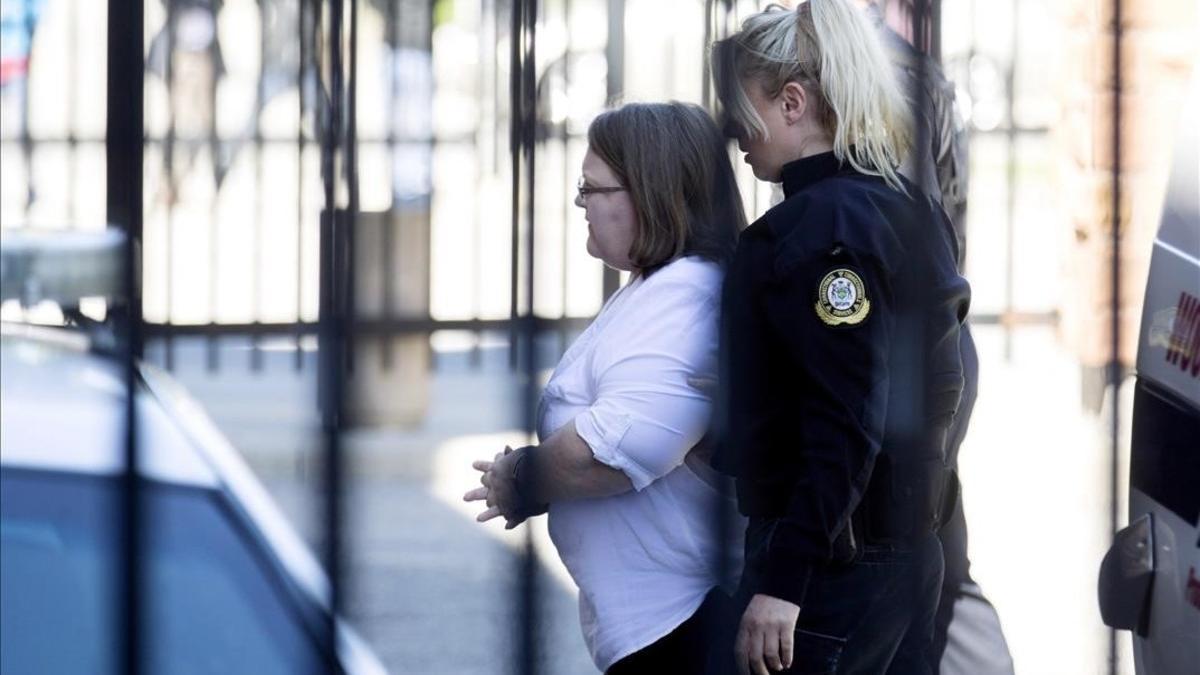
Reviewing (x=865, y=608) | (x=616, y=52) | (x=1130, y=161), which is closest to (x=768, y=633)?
(x=865, y=608)

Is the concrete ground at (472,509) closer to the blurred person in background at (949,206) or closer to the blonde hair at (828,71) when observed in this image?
the blurred person in background at (949,206)

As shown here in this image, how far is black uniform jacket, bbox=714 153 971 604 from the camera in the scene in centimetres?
200

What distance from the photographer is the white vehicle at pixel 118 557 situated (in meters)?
2.12

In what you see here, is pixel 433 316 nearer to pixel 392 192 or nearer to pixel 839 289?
pixel 392 192

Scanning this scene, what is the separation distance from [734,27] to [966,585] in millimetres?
816

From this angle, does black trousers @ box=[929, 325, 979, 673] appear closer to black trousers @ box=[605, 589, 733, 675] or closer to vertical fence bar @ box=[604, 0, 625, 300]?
black trousers @ box=[605, 589, 733, 675]

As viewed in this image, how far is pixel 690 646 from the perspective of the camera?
2.22 m

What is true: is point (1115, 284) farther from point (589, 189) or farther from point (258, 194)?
point (258, 194)

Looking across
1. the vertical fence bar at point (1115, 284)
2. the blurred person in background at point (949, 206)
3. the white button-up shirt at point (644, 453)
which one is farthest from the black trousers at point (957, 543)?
the white button-up shirt at point (644, 453)

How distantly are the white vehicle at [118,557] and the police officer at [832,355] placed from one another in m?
0.52

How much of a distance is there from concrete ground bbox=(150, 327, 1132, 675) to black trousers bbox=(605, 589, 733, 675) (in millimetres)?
1385

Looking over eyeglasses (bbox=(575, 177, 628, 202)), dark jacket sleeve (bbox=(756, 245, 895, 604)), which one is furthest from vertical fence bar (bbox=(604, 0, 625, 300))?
dark jacket sleeve (bbox=(756, 245, 895, 604))

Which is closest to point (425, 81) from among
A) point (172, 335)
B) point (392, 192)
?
point (392, 192)

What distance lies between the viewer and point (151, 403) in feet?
7.59
